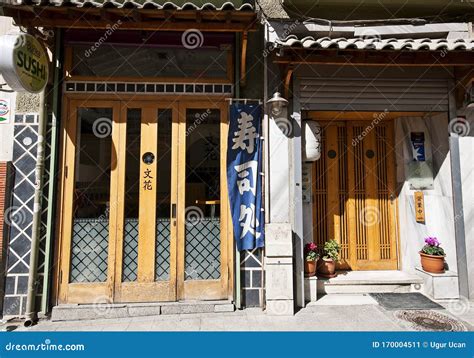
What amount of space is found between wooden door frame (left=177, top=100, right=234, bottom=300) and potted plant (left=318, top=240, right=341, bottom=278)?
1.94 m

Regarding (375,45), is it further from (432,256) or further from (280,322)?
(280,322)

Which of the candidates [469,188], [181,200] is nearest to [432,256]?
[469,188]

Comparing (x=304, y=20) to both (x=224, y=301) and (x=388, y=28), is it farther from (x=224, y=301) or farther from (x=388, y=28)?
(x=224, y=301)

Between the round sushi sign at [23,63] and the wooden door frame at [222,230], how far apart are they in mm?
2176

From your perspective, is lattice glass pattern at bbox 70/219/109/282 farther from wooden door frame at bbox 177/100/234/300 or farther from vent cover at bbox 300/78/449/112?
vent cover at bbox 300/78/449/112

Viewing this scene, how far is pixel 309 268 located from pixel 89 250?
393cm

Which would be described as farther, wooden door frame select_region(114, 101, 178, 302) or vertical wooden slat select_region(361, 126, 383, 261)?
vertical wooden slat select_region(361, 126, 383, 261)

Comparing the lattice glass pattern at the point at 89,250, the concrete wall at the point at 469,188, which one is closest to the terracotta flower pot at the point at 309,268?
the concrete wall at the point at 469,188

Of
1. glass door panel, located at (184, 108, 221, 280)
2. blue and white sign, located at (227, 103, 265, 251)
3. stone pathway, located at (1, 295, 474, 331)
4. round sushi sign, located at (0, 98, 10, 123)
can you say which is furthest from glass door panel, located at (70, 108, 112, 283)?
blue and white sign, located at (227, 103, 265, 251)

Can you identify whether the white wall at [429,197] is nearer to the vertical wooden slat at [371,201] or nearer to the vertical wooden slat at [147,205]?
the vertical wooden slat at [371,201]

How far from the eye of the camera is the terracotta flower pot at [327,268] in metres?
5.84

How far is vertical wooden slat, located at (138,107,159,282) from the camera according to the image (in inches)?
199

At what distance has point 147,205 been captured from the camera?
5.14 metres

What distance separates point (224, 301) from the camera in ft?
16.6
